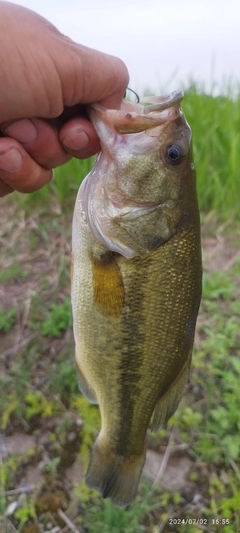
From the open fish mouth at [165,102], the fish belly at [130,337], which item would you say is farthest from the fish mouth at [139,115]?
the fish belly at [130,337]

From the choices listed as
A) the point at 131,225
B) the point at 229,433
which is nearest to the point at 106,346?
the point at 131,225

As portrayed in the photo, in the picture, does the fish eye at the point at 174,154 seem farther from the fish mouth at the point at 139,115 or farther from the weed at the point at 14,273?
the weed at the point at 14,273

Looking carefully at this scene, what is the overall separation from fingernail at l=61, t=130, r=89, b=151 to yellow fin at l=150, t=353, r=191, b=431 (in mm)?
676

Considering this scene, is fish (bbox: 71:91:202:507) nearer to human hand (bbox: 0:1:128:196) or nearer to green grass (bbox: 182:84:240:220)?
human hand (bbox: 0:1:128:196)

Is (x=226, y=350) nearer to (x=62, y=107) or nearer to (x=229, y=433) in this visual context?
(x=229, y=433)

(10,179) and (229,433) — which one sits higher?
(10,179)

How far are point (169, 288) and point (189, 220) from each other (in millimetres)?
189

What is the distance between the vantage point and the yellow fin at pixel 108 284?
1.29 metres

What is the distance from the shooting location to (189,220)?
1.28 meters

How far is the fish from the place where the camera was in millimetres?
1213

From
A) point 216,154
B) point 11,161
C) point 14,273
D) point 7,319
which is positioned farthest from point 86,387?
point 216,154

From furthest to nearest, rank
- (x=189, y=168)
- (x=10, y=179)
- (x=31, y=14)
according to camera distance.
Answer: (x=10, y=179), (x=189, y=168), (x=31, y=14)

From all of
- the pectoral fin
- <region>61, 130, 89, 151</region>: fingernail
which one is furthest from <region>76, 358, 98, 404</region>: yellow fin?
<region>61, 130, 89, 151</region>: fingernail

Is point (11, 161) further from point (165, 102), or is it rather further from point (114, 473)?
point (114, 473)
